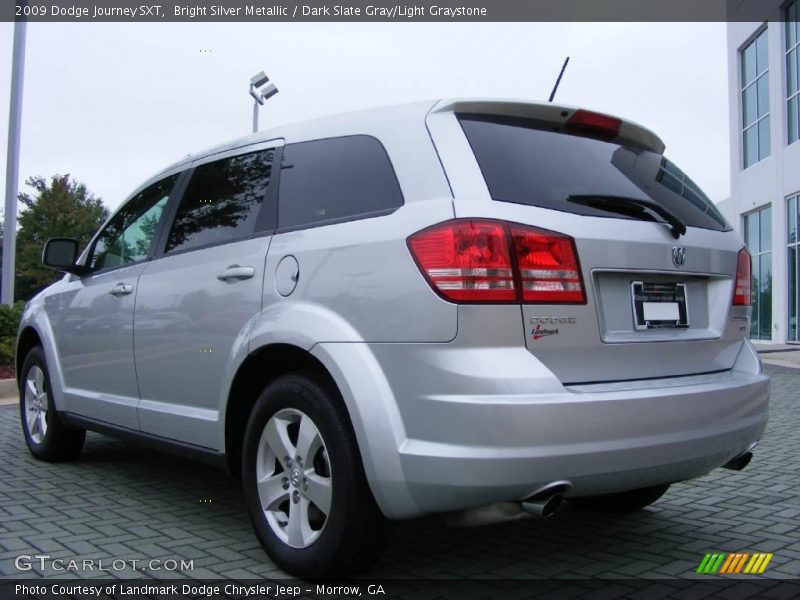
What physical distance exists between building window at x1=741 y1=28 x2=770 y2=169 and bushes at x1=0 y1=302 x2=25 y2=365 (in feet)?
72.4

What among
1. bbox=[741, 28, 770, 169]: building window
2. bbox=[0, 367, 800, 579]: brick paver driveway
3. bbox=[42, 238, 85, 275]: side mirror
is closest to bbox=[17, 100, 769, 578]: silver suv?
bbox=[0, 367, 800, 579]: brick paver driveway

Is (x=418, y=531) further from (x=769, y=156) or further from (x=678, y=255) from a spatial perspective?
(x=769, y=156)

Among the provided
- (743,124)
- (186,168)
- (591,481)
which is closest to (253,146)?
(186,168)

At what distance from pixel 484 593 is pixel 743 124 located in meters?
27.1

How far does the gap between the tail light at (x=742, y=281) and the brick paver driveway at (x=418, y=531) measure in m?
1.11

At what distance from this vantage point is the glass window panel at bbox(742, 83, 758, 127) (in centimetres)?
2553

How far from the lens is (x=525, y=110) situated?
124 inches

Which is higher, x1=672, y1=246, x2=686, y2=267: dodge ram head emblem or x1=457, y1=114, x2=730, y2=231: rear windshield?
x1=457, y1=114, x2=730, y2=231: rear windshield

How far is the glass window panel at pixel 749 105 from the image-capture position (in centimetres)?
2553

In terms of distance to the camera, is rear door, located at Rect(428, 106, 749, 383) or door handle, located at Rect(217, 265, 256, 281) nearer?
rear door, located at Rect(428, 106, 749, 383)

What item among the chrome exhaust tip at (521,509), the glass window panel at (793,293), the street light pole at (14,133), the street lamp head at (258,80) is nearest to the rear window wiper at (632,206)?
the chrome exhaust tip at (521,509)

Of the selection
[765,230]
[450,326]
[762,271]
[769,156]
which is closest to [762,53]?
[769,156]

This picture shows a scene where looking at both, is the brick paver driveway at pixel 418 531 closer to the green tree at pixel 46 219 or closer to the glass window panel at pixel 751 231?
the glass window panel at pixel 751 231

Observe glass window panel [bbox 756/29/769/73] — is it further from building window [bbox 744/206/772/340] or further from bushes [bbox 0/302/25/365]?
bushes [bbox 0/302/25/365]
